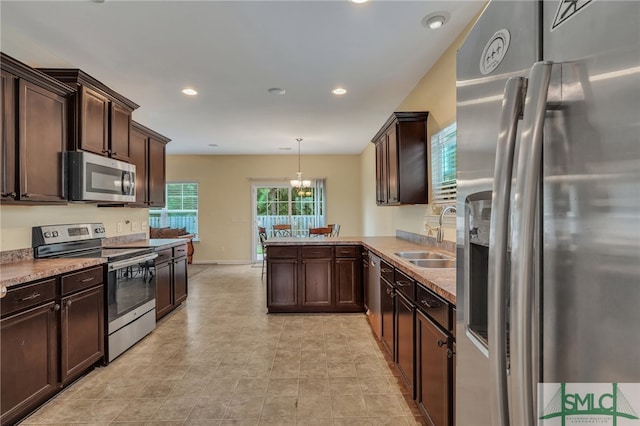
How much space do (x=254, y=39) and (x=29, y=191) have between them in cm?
211

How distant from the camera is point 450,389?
4.79ft

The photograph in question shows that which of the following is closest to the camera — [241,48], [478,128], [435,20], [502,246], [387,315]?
[502,246]

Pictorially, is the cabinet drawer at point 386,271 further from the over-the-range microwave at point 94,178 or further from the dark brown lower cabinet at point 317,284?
the over-the-range microwave at point 94,178

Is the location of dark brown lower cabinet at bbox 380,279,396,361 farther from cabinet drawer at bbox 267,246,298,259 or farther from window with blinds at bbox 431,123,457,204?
cabinet drawer at bbox 267,246,298,259

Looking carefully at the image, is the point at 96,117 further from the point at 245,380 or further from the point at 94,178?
the point at 245,380

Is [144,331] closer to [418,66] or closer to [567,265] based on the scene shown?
[567,265]

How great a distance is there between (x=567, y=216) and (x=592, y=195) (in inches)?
2.1

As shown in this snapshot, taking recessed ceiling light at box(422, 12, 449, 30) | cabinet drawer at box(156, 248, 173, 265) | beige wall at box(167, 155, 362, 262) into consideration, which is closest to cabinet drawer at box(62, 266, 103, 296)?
cabinet drawer at box(156, 248, 173, 265)

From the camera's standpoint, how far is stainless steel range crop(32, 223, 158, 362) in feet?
8.87

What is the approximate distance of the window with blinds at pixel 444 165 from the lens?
2.80 metres

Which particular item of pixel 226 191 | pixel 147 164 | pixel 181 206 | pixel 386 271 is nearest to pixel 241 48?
pixel 147 164

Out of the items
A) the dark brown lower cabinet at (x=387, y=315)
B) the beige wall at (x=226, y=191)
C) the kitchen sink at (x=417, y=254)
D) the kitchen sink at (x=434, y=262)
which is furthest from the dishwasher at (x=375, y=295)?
the beige wall at (x=226, y=191)

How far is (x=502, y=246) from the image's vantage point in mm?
603

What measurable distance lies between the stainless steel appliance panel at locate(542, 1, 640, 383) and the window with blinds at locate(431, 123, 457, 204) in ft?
7.63
